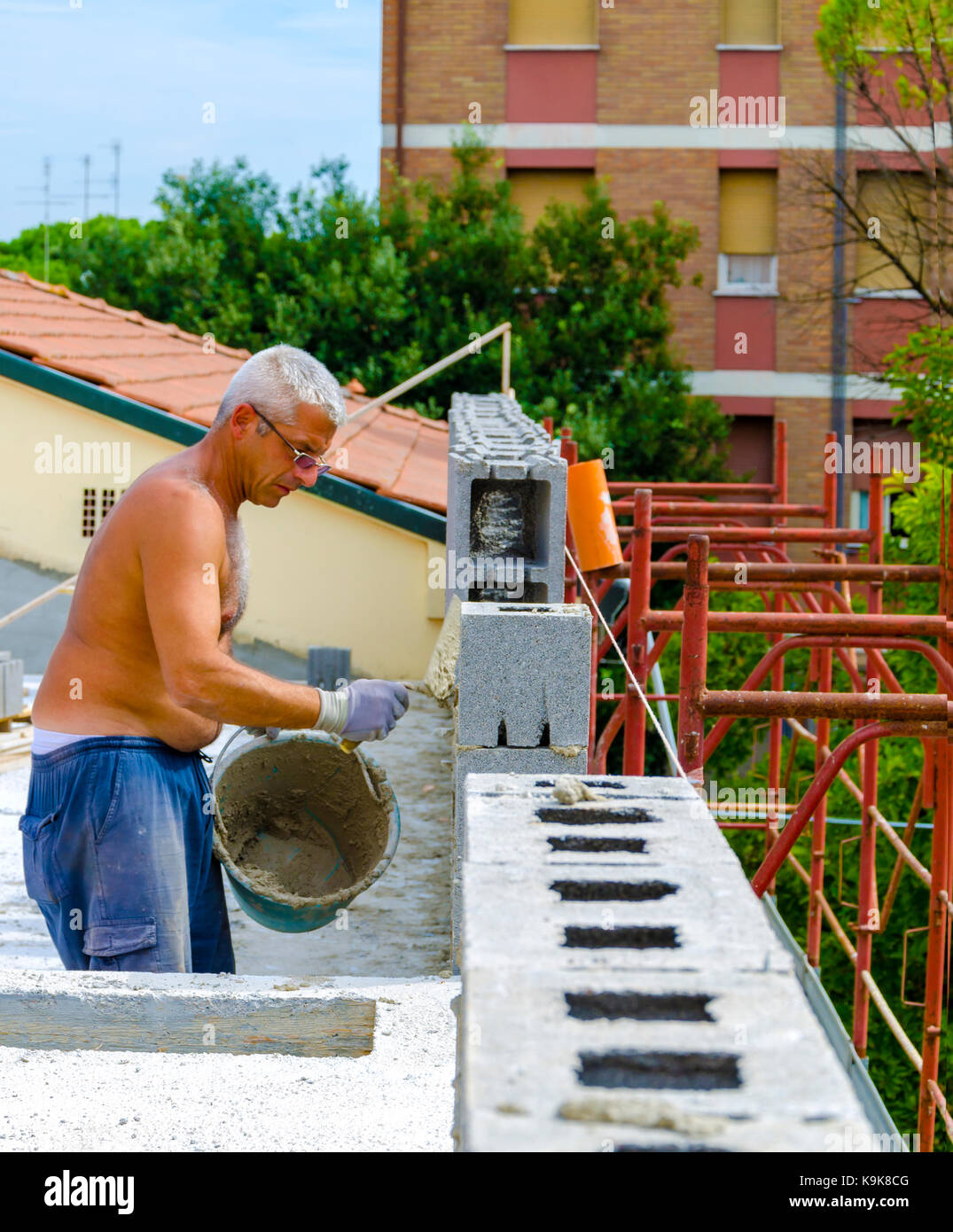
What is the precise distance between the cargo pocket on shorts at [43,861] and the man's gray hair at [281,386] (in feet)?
3.44

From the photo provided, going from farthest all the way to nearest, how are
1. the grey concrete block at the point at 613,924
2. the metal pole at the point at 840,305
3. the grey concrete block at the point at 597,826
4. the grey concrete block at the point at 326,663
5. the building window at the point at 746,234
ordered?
the building window at the point at 746,234 → the metal pole at the point at 840,305 → the grey concrete block at the point at 326,663 → the grey concrete block at the point at 597,826 → the grey concrete block at the point at 613,924

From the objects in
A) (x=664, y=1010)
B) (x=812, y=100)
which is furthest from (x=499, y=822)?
(x=812, y=100)

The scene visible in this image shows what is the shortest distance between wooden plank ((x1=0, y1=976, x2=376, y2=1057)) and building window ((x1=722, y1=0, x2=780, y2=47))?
60.1ft

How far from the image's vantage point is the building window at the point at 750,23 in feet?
60.7

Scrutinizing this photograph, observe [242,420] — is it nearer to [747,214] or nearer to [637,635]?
[637,635]

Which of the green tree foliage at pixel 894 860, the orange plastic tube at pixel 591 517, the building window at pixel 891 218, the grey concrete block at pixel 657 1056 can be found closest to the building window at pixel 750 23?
the building window at pixel 891 218

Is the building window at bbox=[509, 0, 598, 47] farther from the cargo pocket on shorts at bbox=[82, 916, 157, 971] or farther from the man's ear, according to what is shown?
→ the cargo pocket on shorts at bbox=[82, 916, 157, 971]

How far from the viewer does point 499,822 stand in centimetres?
210

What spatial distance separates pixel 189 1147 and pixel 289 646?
21.6ft

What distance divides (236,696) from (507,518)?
6.69ft

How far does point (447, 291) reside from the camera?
15336 millimetres

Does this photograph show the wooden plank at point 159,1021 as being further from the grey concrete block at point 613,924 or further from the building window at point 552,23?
the building window at point 552,23
